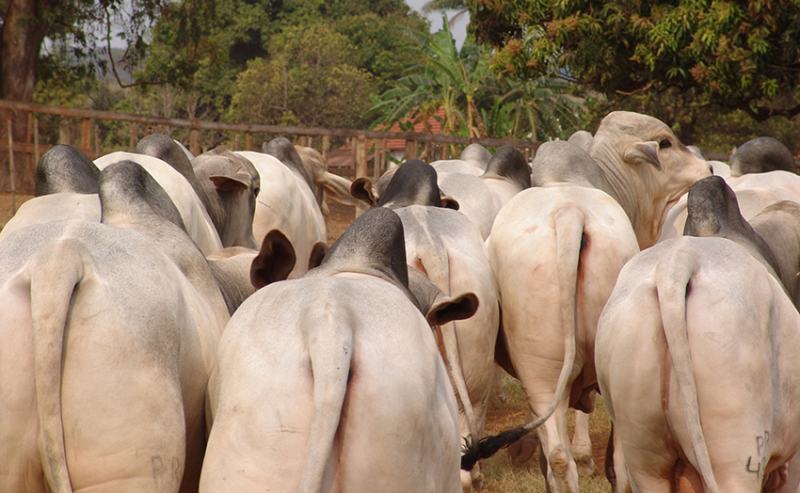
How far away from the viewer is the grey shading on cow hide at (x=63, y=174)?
17.5 ft

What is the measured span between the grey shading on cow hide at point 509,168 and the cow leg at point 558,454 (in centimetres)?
329

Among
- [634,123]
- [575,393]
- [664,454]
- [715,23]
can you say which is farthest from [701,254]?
[715,23]

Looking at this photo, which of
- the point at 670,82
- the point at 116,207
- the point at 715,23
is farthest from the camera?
the point at 670,82

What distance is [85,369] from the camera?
11.1 ft

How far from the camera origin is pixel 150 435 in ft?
11.3

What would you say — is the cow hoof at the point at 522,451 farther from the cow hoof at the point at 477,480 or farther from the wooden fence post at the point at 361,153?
the wooden fence post at the point at 361,153

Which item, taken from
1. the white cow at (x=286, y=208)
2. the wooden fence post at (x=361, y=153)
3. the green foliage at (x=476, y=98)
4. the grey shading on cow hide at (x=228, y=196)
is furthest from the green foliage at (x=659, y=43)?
the grey shading on cow hide at (x=228, y=196)

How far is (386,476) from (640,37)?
13.7 metres

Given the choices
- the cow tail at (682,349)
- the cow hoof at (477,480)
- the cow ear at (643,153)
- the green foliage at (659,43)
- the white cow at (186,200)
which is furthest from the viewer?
the green foliage at (659,43)

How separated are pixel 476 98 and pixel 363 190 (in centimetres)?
2199

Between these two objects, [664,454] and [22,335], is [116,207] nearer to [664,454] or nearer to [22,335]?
[22,335]

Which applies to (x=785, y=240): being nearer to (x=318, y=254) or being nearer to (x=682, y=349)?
(x=682, y=349)

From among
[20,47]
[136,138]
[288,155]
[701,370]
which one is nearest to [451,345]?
[701,370]

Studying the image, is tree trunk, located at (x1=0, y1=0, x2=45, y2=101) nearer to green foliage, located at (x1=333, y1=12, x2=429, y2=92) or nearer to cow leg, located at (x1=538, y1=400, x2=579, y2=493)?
cow leg, located at (x1=538, y1=400, x2=579, y2=493)
